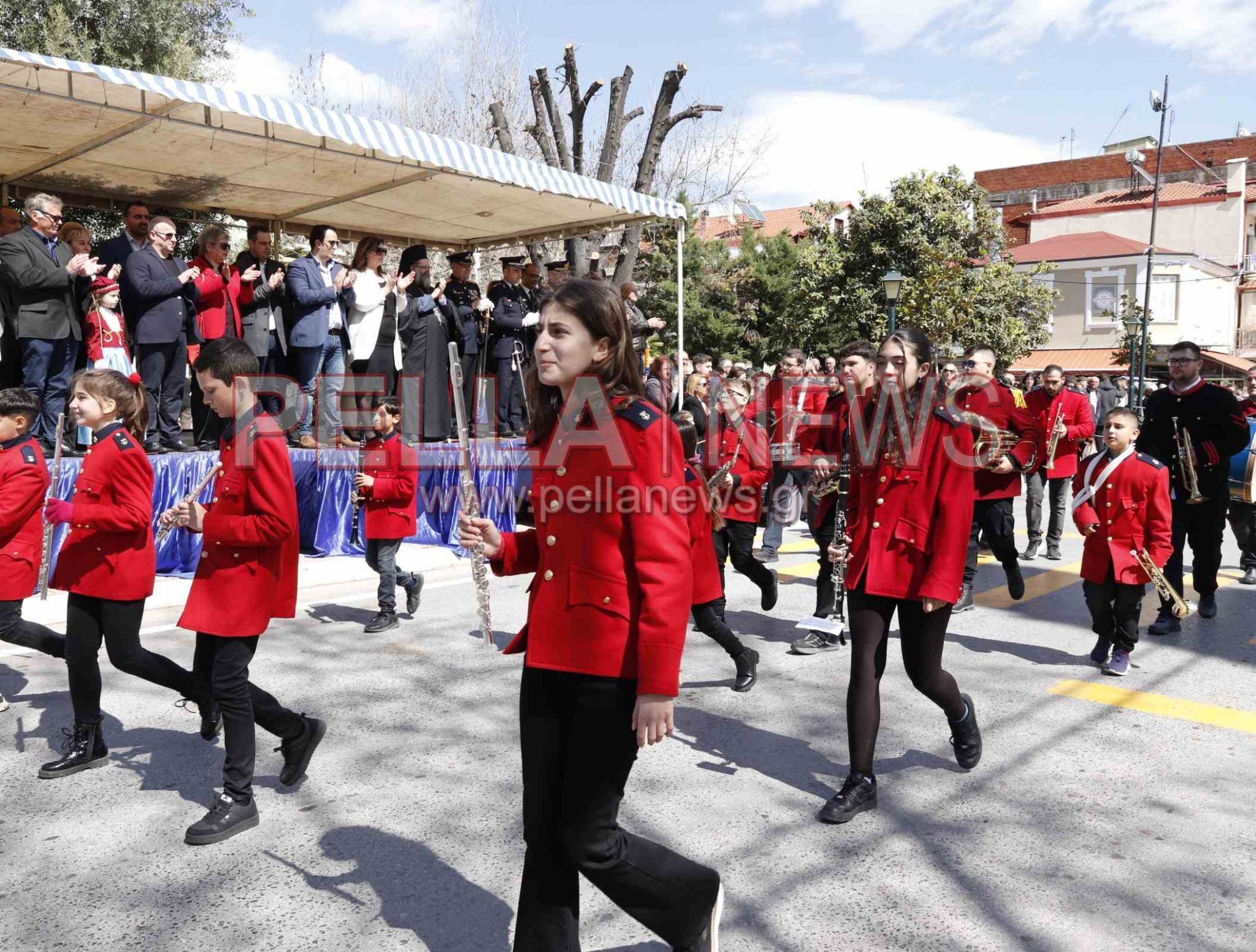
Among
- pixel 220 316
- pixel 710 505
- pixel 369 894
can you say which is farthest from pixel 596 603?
pixel 220 316

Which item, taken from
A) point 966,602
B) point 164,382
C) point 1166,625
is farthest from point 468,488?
point 164,382

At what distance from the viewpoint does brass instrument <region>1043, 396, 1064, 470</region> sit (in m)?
9.64

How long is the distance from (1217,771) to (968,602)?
3.49 metres

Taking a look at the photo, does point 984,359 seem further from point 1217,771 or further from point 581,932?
point 581,932

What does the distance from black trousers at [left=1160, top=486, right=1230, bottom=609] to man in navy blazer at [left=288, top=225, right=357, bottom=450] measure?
7.56 m

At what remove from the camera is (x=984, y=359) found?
721 cm

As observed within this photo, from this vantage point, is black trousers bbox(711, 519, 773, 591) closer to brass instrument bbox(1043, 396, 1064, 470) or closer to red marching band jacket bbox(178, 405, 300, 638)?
red marching band jacket bbox(178, 405, 300, 638)

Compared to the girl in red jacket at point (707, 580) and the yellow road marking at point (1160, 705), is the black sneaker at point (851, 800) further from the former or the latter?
the yellow road marking at point (1160, 705)

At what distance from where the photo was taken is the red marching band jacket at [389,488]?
22.5 feet

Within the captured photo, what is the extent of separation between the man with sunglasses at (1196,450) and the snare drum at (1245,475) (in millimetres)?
1363

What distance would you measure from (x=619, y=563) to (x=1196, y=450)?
6386mm

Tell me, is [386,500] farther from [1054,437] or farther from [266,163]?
[1054,437]

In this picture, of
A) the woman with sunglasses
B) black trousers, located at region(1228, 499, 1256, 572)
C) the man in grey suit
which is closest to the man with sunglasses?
black trousers, located at region(1228, 499, 1256, 572)

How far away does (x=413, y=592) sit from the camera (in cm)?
736
